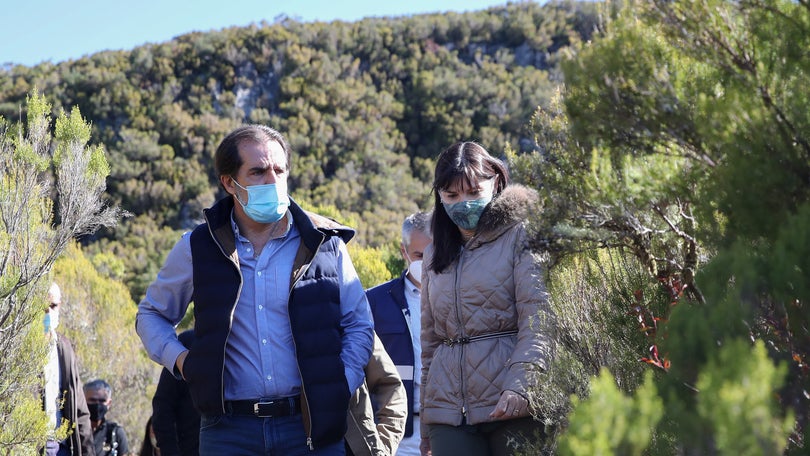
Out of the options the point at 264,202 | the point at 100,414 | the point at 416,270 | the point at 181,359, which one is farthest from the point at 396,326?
the point at 100,414

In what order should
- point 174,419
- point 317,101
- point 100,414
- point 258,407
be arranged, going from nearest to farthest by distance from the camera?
point 258,407, point 174,419, point 100,414, point 317,101

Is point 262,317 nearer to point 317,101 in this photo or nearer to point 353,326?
point 353,326

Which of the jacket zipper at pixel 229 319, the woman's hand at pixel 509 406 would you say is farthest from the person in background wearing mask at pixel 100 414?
the woman's hand at pixel 509 406

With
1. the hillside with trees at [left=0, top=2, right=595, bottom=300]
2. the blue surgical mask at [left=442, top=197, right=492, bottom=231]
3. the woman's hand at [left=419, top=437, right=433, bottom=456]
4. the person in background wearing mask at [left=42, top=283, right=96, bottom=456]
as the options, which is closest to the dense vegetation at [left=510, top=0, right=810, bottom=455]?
the blue surgical mask at [left=442, top=197, right=492, bottom=231]

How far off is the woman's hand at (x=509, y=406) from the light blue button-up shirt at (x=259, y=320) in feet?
1.91

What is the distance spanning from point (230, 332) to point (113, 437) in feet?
16.3

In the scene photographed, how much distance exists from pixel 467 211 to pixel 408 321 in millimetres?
1454

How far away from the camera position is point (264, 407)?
3584 mm

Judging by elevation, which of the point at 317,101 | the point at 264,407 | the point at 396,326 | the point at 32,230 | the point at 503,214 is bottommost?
the point at 317,101

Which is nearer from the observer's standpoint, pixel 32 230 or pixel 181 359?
pixel 181 359

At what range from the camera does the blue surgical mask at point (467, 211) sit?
169 inches

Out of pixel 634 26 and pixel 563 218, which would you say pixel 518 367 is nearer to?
pixel 563 218

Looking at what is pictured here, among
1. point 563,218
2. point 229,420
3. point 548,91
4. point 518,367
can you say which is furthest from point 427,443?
point 548,91

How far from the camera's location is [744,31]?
2.58 metres
